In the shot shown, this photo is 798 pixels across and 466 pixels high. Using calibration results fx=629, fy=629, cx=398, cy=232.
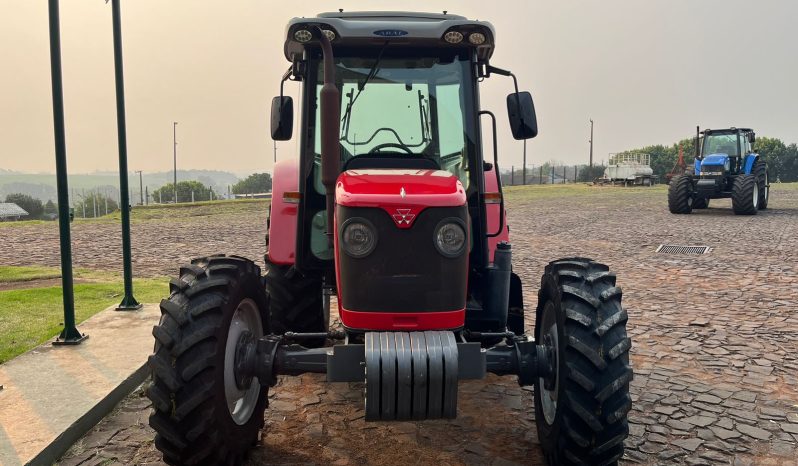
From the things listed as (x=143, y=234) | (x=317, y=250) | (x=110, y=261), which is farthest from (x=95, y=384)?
(x=143, y=234)

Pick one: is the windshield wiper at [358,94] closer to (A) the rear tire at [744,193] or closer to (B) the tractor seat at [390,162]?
(B) the tractor seat at [390,162]

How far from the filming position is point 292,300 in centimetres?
519

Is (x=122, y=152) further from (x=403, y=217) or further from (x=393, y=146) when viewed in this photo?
(x=403, y=217)

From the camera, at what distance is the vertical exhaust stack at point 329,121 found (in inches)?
131

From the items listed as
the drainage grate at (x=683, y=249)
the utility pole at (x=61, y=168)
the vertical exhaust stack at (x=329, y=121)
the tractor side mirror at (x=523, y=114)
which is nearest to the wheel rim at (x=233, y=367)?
the vertical exhaust stack at (x=329, y=121)

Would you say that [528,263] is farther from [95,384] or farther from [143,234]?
[143,234]

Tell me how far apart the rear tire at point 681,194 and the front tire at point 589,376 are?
1847 centimetres

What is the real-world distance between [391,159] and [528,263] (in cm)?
766

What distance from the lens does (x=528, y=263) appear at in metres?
11.4

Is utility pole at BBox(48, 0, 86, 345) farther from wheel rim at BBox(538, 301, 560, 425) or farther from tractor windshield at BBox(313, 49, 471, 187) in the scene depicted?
wheel rim at BBox(538, 301, 560, 425)

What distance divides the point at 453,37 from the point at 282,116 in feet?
4.27

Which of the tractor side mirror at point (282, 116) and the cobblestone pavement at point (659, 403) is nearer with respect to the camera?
the cobblestone pavement at point (659, 403)

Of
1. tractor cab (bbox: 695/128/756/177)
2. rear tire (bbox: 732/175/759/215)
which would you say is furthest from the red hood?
tractor cab (bbox: 695/128/756/177)

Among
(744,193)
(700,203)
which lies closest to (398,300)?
(744,193)
